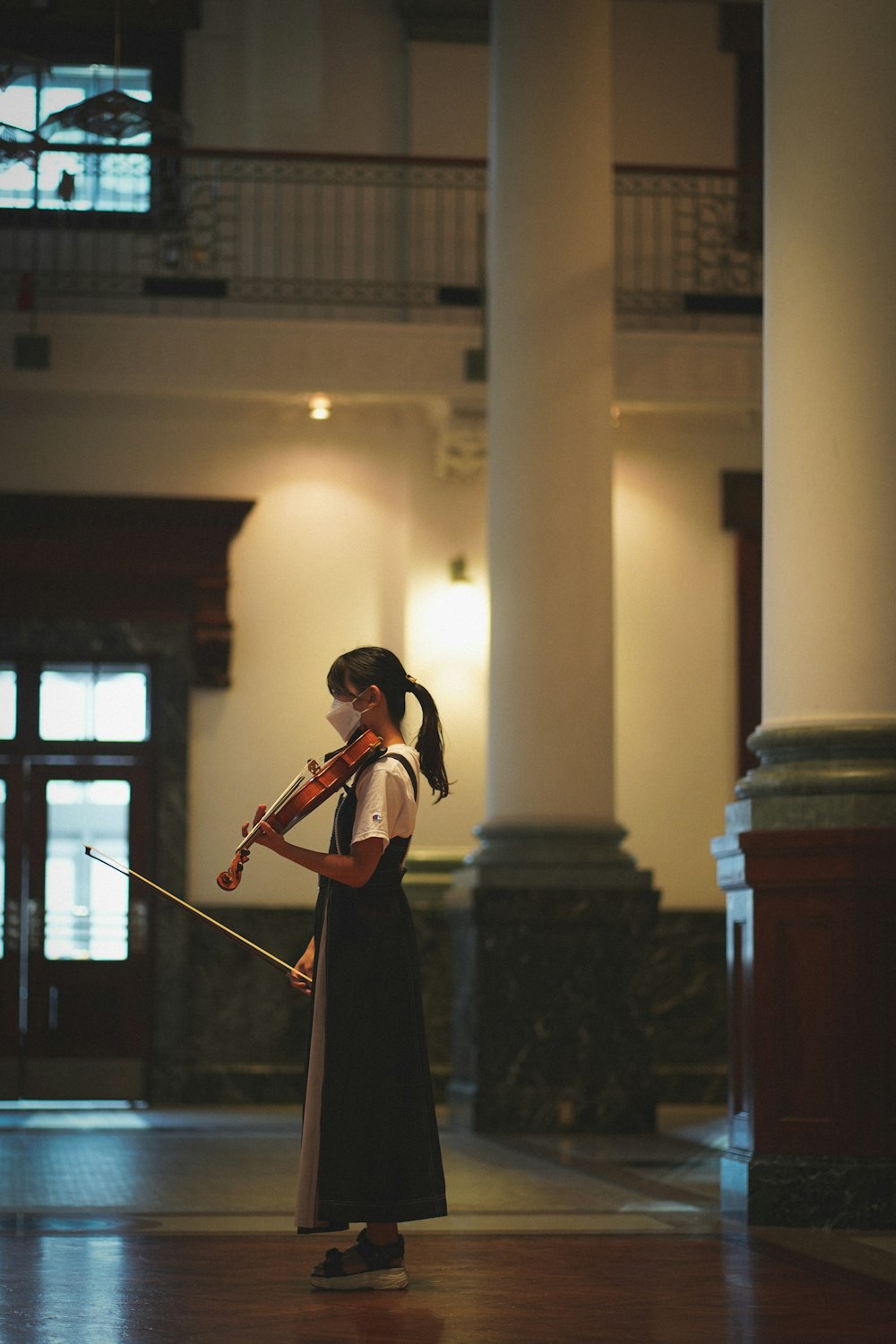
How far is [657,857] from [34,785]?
377 cm

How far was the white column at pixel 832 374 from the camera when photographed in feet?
18.8

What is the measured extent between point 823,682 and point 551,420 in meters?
3.42

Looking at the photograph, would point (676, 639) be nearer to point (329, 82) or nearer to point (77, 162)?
point (329, 82)

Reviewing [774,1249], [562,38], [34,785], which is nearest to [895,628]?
[774,1249]

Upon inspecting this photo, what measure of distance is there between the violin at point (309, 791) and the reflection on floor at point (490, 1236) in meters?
0.96

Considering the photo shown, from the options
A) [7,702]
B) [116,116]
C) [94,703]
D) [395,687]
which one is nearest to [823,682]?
[395,687]

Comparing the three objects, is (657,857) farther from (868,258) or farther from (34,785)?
(868,258)

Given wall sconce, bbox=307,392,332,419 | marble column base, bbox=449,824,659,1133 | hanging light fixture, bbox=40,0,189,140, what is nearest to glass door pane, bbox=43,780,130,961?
wall sconce, bbox=307,392,332,419

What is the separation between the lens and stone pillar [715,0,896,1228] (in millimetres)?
5535

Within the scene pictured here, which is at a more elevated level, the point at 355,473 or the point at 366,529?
the point at 355,473

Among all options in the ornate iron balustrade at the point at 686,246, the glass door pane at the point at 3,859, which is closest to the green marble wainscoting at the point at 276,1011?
the glass door pane at the point at 3,859

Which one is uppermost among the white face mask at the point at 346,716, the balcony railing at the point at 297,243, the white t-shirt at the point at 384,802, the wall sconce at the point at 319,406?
the balcony railing at the point at 297,243

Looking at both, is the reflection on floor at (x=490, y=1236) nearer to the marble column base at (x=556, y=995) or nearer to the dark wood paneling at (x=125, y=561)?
the marble column base at (x=556, y=995)

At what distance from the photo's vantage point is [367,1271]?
14.5 feet
